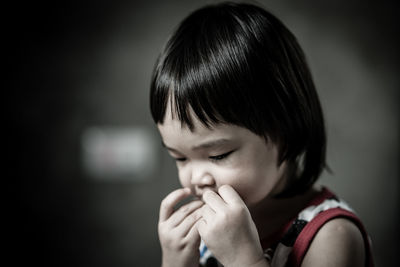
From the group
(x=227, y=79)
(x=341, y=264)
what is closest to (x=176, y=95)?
(x=227, y=79)

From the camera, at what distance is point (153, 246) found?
1.61m

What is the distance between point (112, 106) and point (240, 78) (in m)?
1.10

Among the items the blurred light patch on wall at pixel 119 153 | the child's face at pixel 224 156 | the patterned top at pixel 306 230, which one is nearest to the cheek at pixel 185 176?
the child's face at pixel 224 156

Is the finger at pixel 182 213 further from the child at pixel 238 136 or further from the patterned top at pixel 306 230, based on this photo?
the patterned top at pixel 306 230

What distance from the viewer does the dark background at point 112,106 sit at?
1484 mm

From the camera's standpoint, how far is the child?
0.53m

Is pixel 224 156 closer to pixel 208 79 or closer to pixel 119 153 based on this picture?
pixel 208 79

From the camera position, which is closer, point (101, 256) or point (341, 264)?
point (341, 264)

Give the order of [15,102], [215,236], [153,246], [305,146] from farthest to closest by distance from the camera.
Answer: [153,246], [15,102], [305,146], [215,236]

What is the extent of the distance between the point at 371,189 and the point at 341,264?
45.5 inches

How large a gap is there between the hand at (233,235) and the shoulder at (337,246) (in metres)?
0.09

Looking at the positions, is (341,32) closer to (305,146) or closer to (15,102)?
(305,146)

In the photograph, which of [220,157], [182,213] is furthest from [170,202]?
[220,157]

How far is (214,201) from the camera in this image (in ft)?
1.77
